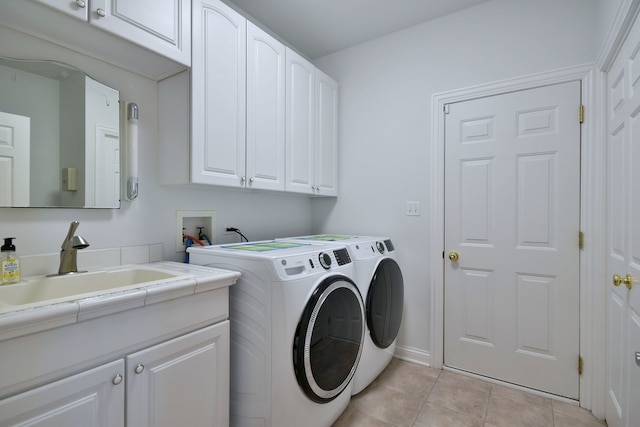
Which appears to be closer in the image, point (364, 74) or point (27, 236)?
point (27, 236)

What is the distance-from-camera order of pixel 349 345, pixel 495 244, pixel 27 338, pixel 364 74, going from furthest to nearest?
pixel 364 74, pixel 495 244, pixel 349 345, pixel 27 338

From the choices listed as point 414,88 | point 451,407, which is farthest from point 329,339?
point 414,88

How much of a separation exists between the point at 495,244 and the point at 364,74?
1692 millimetres

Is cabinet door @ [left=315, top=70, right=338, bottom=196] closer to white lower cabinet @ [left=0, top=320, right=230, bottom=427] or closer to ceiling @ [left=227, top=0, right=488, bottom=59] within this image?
ceiling @ [left=227, top=0, right=488, bottom=59]

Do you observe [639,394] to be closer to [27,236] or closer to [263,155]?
[263,155]

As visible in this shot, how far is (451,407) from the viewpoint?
1772 millimetres

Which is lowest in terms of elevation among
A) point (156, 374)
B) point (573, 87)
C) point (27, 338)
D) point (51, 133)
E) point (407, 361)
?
point (407, 361)

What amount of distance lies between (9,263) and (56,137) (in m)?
0.55

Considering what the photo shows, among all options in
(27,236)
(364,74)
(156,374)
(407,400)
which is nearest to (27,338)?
(156,374)

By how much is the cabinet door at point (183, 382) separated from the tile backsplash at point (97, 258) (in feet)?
2.01

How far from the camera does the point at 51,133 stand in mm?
1293

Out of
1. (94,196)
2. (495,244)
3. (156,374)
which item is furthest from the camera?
(495,244)

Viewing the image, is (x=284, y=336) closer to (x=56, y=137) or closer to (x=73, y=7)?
(x=56, y=137)

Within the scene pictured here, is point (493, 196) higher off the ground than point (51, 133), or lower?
lower
